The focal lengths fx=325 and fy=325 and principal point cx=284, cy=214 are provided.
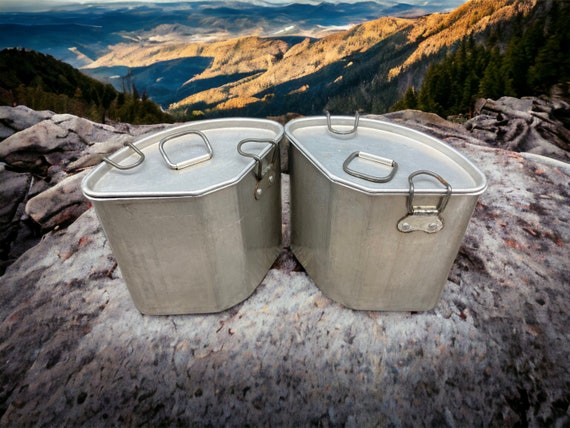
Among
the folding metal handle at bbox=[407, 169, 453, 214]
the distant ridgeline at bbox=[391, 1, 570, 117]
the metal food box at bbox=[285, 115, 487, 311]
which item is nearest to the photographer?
the folding metal handle at bbox=[407, 169, 453, 214]

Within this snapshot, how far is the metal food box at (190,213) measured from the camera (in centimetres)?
207

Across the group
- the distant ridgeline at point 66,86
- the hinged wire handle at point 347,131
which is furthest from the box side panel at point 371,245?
the distant ridgeline at point 66,86

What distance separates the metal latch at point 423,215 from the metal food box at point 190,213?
1.04m

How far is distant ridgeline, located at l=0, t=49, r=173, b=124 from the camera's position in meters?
20.1

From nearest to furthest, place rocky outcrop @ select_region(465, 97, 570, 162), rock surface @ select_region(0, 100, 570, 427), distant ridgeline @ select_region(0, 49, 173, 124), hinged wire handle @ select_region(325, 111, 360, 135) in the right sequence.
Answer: rock surface @ select_region(0, 100, 570, 427), hinged wire handle @ select_region(325, 111, 360, 135), rocky outcrop @ select_region(465, 97, 570, 162), distant ridgeline @ select_region(0, 49, 173, 124)

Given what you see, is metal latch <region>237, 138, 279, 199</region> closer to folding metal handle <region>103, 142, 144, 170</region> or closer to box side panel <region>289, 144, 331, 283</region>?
box side panel <region>289, 144, 331, 283</region>


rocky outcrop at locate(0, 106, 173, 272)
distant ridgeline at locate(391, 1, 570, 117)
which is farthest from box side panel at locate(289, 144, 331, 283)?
distant ridgeline at locate(391, 1, 570, 117)

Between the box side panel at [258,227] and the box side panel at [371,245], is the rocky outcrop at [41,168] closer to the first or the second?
the box side panel at [258,227]

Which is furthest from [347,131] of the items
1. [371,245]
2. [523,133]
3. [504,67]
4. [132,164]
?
[504,67]

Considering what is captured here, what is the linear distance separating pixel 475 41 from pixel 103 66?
3505 cm

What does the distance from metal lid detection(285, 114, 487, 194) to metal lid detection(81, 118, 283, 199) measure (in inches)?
14.4

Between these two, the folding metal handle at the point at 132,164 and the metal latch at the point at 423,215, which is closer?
the metal latch at the point at 423,215

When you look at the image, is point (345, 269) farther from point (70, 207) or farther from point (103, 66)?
point (103, 66)

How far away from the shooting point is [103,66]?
111ft
